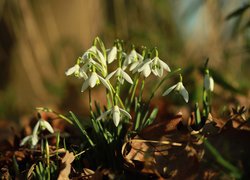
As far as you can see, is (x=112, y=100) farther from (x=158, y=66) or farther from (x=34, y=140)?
(x=34, y=140)

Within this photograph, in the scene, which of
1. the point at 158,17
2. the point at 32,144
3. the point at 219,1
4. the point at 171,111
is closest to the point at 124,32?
the point at 158,17

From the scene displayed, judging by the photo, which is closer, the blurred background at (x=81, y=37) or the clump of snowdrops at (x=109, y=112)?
the clump of snowdrops at (x=109, y=112)

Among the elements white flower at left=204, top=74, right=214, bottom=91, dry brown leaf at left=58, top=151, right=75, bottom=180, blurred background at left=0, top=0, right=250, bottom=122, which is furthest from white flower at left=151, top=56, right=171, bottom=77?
blurred background at left=0, top=0, right=250, bottom=122

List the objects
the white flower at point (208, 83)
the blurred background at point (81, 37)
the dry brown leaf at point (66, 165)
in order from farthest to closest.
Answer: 1. the blurred background at point (81, 37)
2. the white flower at point (208, 83)
3. the dry brown leaf at point (66, 165)

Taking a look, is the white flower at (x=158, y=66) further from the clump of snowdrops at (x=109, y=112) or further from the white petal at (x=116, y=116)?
the white petal at (x=116, y=116)

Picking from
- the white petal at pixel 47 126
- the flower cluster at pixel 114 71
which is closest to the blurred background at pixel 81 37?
the flower cluster at pixel 114 71

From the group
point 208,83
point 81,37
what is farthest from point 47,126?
point 81,37

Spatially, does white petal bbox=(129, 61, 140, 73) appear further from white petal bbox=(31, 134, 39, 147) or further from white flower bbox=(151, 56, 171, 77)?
white petal bbox=(31, 134, 39, 147)
